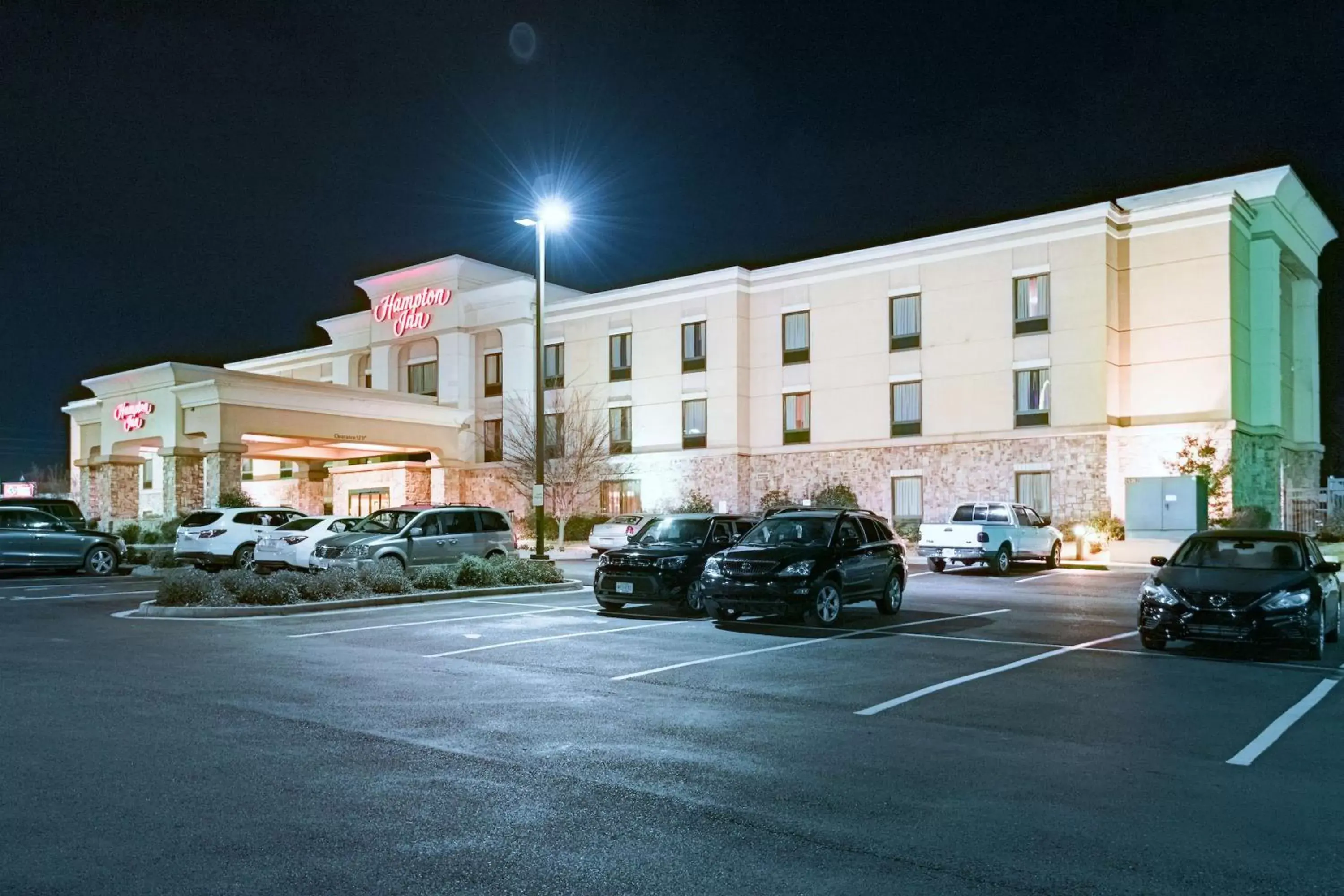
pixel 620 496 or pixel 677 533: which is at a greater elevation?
pixel 677 533

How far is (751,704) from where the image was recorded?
9492 mm

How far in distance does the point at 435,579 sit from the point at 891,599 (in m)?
8.31

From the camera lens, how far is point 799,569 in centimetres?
1500

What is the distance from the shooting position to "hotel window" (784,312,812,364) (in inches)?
1654

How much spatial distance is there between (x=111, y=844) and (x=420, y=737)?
109 inches

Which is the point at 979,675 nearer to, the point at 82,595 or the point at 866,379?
the point at 82,595

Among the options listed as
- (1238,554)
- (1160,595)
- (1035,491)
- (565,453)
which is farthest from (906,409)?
(1160,595)

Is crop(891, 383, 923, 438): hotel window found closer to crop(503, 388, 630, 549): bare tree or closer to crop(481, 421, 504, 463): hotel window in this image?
crop(503, 388, 630, 549): bare tree

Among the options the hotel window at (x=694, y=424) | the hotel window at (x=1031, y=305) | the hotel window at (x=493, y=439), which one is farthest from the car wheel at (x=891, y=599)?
the hotel window at (x=493, y=439)

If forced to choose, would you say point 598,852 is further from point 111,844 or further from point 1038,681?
point 1038,681

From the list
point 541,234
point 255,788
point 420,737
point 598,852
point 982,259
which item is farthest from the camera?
point 982,259

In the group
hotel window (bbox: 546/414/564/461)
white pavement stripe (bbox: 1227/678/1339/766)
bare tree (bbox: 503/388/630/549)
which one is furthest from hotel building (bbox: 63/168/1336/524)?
white pavement stripe (bbox: 1227/678/1339/766)

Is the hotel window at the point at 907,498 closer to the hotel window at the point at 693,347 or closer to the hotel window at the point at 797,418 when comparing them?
the hotel window at the point at 797,418

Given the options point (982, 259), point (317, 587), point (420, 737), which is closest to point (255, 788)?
point (420, 737)
